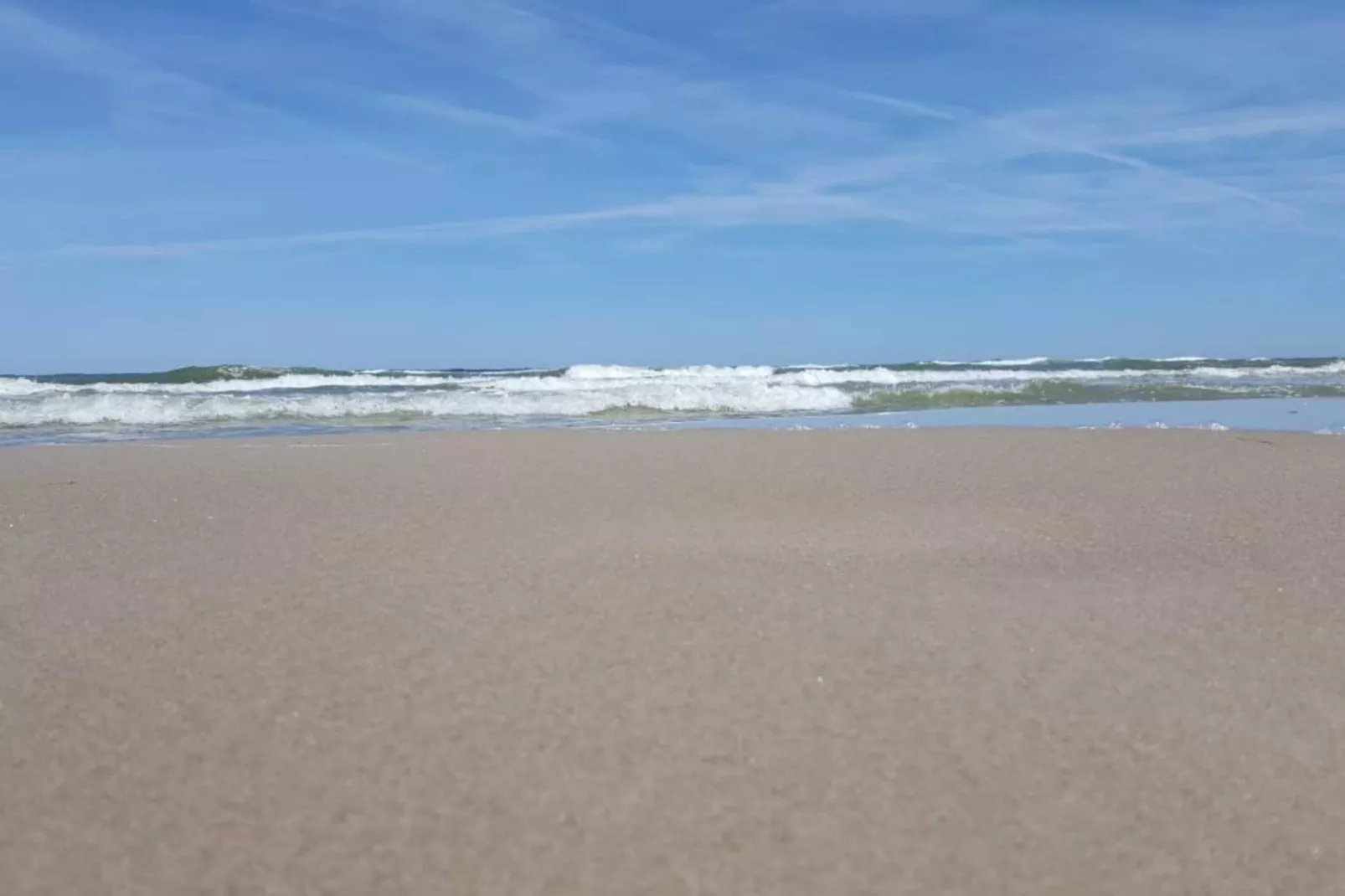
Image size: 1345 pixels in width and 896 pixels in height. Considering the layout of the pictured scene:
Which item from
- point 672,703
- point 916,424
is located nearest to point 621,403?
point 916,424

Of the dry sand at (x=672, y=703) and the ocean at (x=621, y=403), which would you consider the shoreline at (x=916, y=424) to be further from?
the dry sand at (x=672, y=703)

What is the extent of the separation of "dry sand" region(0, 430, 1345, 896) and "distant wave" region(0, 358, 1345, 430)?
31.7 feet

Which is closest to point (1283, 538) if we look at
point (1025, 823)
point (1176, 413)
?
point (1025, 823)

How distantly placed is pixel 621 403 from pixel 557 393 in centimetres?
201

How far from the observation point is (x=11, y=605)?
135 inches

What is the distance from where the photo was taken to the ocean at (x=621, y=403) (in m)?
13.2

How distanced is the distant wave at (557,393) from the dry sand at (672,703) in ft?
31.7

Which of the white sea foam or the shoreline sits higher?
the white sea foam

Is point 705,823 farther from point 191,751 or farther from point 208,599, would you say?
point 208,599

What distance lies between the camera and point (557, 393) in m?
18.0

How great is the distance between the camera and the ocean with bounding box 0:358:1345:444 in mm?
13195

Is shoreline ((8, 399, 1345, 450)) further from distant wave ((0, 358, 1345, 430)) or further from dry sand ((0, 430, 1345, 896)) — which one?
dry sand ((0, 430, 1345, 896))

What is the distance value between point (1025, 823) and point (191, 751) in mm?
1491

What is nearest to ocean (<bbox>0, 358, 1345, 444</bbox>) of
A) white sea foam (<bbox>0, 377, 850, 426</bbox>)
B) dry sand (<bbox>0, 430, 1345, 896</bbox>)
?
white sea foam (<bbox>0, 377, 850, 426</bbox>)
